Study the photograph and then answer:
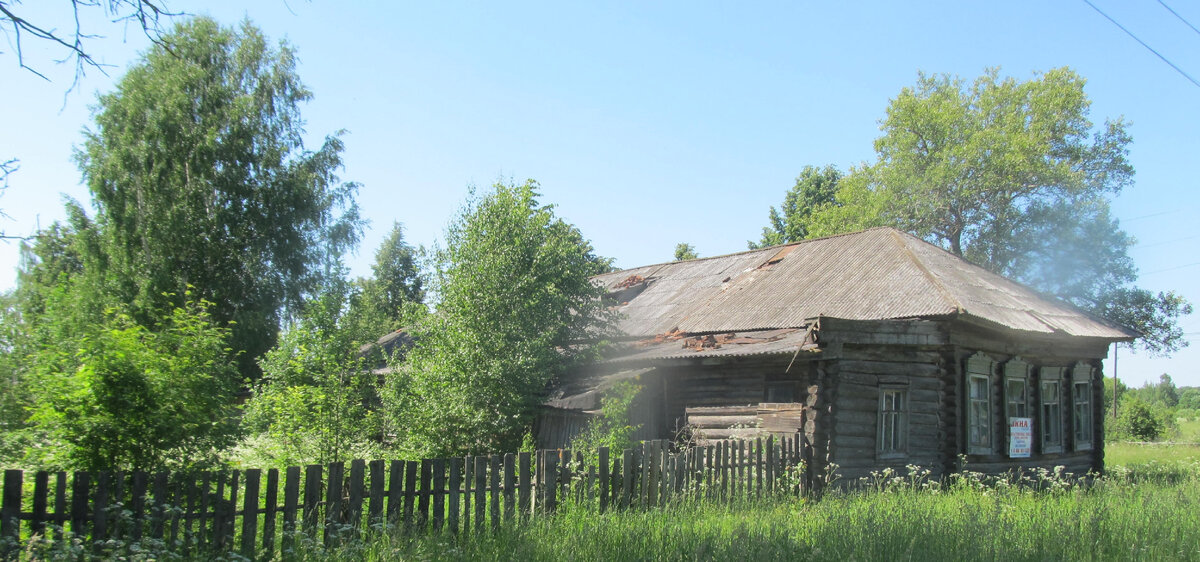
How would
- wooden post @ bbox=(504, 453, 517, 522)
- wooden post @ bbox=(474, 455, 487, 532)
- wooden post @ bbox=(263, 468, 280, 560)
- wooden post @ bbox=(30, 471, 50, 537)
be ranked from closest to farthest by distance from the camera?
wooden post @ bbox=(30, 471, 50, 537), wooden post @ bbox=(263, 468, 280, 560), wooden post @ bbox=(474, 455, 487, 532), wooden post @ bbox=(504, 453, 517, 522)

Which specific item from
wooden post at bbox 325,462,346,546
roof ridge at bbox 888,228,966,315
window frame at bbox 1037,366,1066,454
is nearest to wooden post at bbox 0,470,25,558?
wooden post at bbox 325,462,346,546

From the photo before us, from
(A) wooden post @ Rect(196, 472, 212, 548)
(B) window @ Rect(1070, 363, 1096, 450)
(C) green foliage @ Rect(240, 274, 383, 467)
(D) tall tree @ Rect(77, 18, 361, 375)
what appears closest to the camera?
(A) wooden post @ Rect(196, 472, 212, 548)

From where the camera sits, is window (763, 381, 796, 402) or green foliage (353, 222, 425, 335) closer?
window (763, 381, 796, 402)

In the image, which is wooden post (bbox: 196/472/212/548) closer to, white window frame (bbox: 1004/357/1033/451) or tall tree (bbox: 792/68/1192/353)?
white window frame (bbox: 1004/357/1033/451)

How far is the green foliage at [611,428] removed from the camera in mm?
11211

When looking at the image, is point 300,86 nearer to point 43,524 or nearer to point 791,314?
point 791,314

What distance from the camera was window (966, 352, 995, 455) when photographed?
45.2 feet

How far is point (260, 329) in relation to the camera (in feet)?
85.3

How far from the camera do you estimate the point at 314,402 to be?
12250mm

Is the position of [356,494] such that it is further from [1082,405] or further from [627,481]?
[1082,405]

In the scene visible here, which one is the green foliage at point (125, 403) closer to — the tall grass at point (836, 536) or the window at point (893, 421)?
the tall grass at point (836, 536)

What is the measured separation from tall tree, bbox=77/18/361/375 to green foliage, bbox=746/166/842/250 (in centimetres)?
2320

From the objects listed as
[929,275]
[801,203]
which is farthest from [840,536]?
[801,203]

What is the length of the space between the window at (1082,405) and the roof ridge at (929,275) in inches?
165
